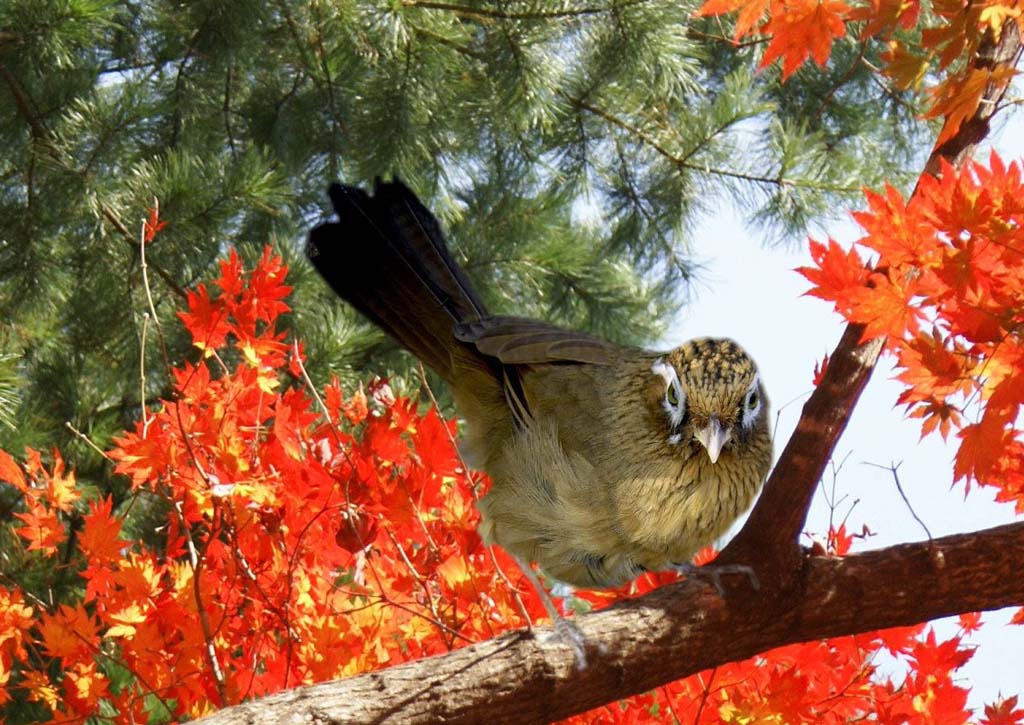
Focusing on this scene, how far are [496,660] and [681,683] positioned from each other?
2.36 ft

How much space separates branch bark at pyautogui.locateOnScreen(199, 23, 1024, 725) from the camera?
1.74m

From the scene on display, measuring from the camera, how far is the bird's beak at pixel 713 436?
1887mm

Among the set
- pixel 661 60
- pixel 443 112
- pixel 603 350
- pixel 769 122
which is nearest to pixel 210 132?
pixel 443 112

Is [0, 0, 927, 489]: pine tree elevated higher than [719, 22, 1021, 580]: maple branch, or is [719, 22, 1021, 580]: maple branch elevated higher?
[0, 0, 927, 489]: pine tree

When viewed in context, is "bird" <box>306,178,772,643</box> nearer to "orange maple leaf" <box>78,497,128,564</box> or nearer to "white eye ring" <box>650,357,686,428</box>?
"white eye ring" <box>650,357,686,428</box>

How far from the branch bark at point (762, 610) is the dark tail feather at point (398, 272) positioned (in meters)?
0.72

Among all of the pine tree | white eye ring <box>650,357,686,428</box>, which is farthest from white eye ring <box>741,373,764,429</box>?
the pine tree

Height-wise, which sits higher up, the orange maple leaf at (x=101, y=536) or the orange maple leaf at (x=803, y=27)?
the orange maple leaf at (x=803, y=27)

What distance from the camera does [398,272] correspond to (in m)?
2.38

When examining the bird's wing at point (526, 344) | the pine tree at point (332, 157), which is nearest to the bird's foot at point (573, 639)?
the bird's wing at point (526, 344)

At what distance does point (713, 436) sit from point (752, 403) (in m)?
0.15

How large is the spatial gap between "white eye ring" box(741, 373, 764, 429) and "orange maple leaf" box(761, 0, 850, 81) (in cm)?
57

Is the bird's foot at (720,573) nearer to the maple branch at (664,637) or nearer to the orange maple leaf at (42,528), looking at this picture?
the maple branch at (664,637)

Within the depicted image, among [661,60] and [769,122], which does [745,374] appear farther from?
[769,122]
